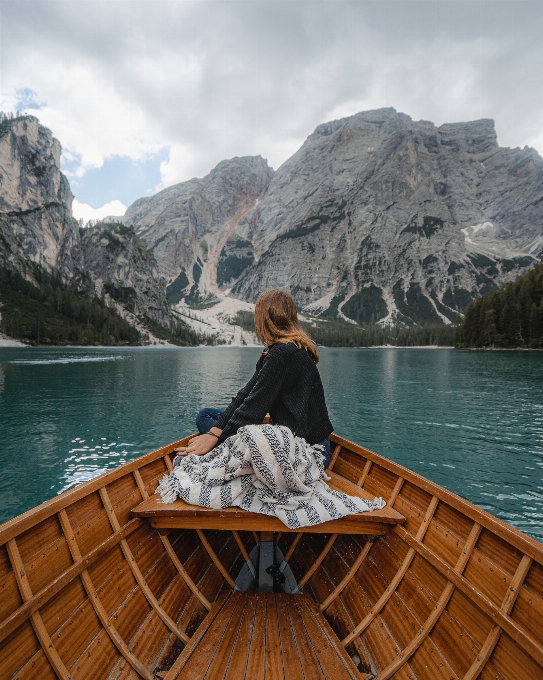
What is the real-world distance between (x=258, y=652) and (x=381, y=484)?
2.98 metres

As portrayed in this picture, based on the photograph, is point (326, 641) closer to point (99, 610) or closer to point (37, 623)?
point (99, 610)

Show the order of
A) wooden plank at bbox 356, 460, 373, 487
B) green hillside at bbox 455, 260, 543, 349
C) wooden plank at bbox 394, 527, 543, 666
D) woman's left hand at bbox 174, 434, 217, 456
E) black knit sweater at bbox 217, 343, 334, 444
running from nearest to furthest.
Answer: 1. wooden plank at bbox 394, 527, 543, 666
2. black knit sweater at bbox 217, 343, 334, 444
3. woman's left hand at bbox 174, 434, 217, 456
4. wooden plank at bbox 356, 460, 373, 487
5. green hillside at bbox 455, 260, 543, 349

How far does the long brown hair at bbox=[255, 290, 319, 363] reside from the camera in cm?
506

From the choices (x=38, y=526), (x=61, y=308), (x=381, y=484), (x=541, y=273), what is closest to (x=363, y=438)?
(x=381, y=484)

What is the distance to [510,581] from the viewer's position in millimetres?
3383

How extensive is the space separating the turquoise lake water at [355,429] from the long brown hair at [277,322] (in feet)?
35.9

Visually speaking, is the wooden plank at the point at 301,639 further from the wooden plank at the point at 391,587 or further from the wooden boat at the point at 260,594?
the wooden plank at the point at 391,587

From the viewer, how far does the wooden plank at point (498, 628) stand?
3150mm

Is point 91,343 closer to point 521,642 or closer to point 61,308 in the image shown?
point 61,308

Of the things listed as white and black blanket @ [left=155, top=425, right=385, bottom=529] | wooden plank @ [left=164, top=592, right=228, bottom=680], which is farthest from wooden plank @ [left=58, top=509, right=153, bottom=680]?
white and black blanket @ [left=155, top=425, right=385, bottom=529]

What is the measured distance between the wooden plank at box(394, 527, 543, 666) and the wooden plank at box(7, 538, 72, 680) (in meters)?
3.82

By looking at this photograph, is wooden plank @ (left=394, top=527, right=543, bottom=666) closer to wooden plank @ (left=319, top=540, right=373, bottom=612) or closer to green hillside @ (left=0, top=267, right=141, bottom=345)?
wooden plank @ (left=319, top=540, right=373, bottom=612)

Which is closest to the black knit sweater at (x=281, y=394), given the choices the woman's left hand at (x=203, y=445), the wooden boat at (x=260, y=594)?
the woman's left hand at (x=203, y=445)

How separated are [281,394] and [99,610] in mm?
3106
